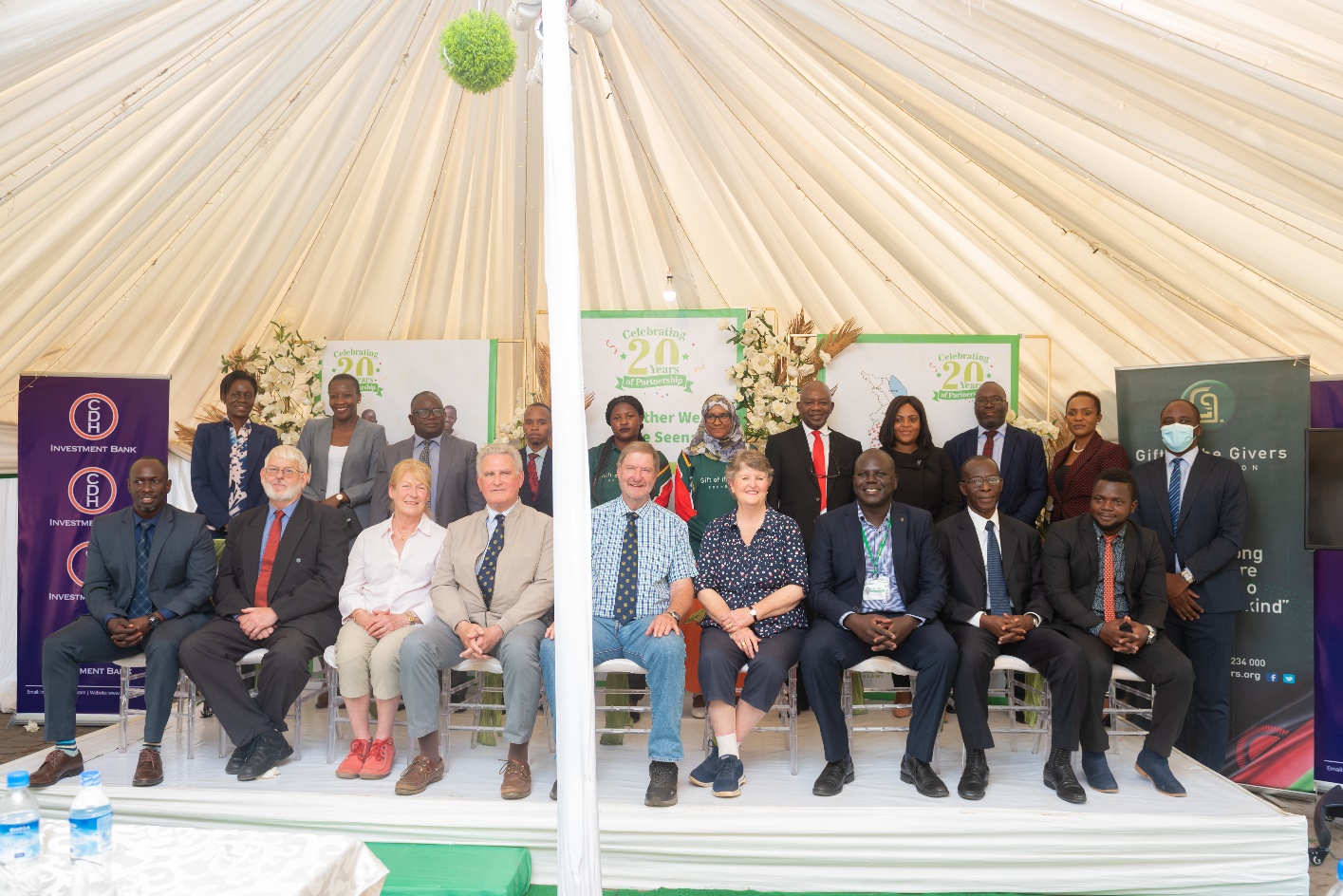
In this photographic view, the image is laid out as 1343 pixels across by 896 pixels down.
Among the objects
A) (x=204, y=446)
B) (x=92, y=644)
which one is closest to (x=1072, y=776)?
(x=92, y=644)

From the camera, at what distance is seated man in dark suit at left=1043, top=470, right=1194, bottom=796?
4.14 m

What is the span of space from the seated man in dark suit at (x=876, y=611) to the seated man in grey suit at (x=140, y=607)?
279cm

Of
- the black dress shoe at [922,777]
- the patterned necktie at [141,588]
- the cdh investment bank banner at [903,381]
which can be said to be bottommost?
the black dress shoe at [922,777]

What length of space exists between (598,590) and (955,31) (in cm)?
268

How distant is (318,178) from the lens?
494cm

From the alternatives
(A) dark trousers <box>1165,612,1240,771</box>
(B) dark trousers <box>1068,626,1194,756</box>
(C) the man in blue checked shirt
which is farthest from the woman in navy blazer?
(A) dark trousers <box>1165,612,1240,771</box>

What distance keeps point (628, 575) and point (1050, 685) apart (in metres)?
1.87

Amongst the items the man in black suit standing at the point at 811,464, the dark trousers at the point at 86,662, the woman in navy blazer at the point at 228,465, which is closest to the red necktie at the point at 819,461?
the man in black suit standing at the point at 811,464

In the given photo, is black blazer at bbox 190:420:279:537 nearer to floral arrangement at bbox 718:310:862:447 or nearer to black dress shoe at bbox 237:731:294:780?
black dress shoe at bbox 237:731:294:780

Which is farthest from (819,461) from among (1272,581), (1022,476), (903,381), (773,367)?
(1272,581)

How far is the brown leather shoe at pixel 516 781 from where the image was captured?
12.9 feet

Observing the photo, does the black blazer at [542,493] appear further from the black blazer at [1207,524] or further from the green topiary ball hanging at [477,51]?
the black blazer at [1207,524]

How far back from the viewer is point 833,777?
13.3ft

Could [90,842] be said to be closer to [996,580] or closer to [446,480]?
[446,480]
